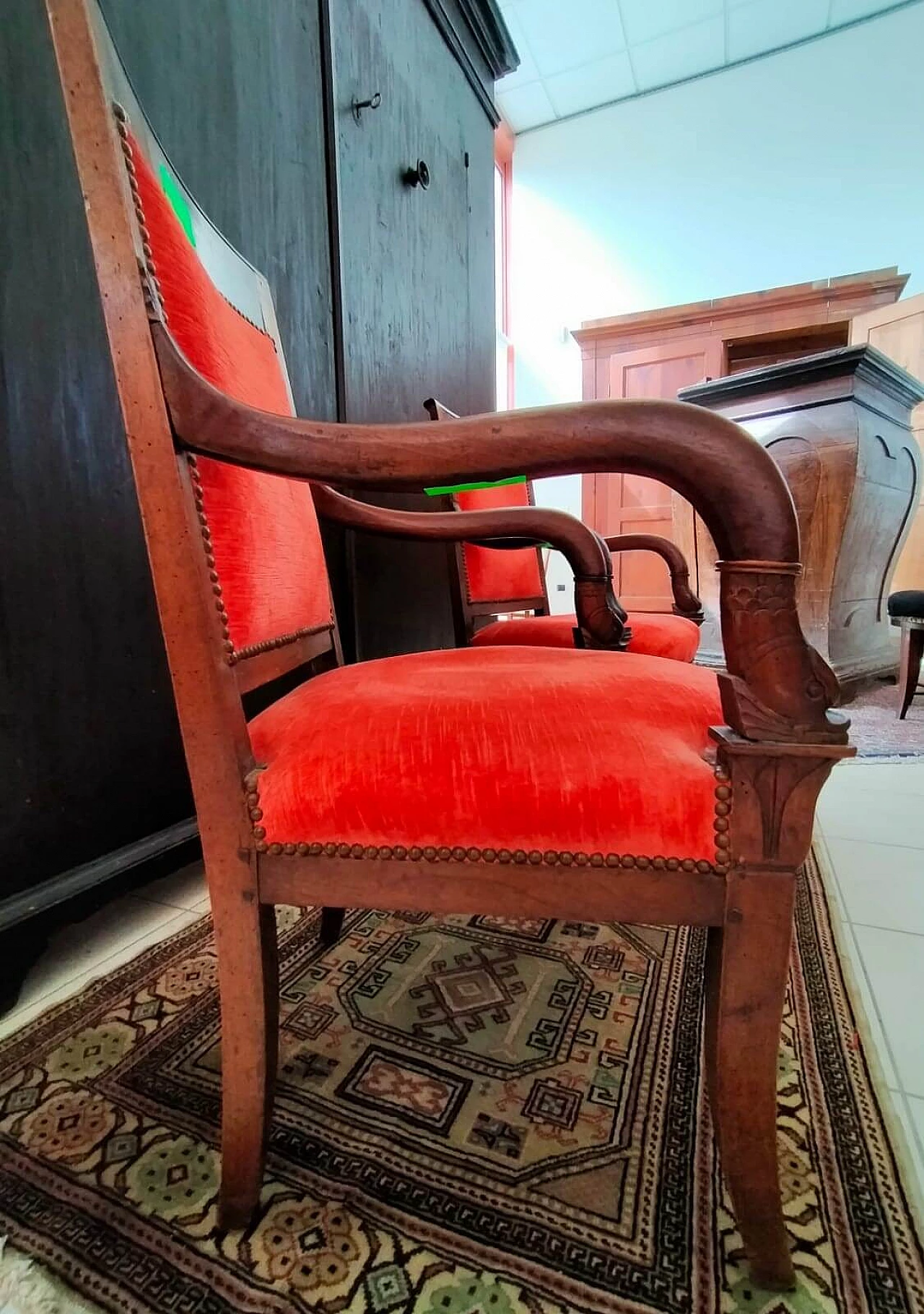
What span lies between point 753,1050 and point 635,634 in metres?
0.87

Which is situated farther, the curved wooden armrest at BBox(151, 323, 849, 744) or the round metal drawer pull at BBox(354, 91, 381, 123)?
the round metal drawer pull at BBox(354, 91, 381, 123)

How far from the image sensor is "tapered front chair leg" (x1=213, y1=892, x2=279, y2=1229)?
490mm

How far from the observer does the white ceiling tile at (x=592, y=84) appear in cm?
450

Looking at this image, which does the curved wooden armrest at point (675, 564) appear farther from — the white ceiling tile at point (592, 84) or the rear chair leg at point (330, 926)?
the white ceiling tile at point (592, 84)

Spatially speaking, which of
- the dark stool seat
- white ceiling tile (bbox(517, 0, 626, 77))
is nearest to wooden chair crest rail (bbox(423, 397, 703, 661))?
the dark stool seat

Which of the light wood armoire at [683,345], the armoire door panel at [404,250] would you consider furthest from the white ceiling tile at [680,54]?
the armoire door panel at [404,250]

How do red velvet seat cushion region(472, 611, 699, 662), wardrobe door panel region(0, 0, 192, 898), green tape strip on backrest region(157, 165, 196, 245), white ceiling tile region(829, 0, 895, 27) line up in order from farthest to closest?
1. white ceiling tile region(829, 0, 895, 27)
2. red velvet seat cushion region(472, 611, 699, 662)
3. wardrobe door panel region(0, 0, 192, 898)
4. green tape strip on backrest region(157, 165, 196, 245)

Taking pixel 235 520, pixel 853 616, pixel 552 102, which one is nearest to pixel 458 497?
pixel 235 520

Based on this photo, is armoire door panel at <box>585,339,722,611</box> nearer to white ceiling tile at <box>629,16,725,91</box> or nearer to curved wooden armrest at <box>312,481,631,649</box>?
white ceiling tile at <box>629,16,725,91</box>

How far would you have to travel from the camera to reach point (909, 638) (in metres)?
2.28

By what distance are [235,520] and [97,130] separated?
0.87 ft

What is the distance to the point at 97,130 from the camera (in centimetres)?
41

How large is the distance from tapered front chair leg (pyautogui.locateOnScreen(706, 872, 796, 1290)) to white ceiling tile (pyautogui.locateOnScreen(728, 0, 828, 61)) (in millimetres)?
5932

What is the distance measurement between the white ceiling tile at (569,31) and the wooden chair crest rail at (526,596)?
170 inches
